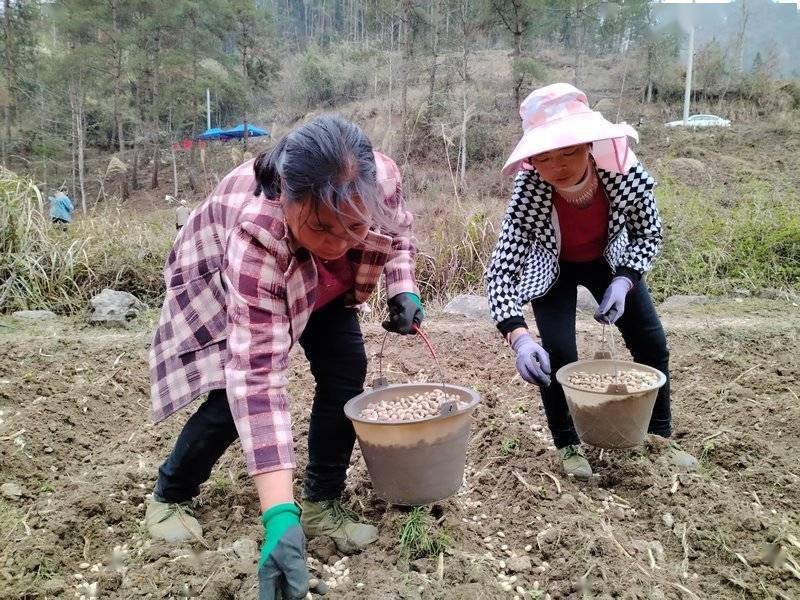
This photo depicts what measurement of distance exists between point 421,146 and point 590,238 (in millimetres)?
12522

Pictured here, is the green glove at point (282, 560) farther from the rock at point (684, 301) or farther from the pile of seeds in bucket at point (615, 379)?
the rock at point (684, 301)

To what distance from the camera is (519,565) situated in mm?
1655

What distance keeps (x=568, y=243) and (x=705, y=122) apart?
14.6 m

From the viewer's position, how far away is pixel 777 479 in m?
2.05

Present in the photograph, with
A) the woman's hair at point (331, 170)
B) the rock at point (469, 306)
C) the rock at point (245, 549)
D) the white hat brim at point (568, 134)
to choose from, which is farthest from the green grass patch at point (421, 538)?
the rock at point (469, 306)

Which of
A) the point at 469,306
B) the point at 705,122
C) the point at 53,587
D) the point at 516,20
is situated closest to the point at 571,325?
the point at 53,587

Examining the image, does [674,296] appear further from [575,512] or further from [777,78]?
[777,78]

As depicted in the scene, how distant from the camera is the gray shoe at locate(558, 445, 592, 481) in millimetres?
2119

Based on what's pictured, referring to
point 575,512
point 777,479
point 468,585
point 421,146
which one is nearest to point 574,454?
point 575,512

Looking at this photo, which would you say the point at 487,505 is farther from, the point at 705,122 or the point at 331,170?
the point at 705,122

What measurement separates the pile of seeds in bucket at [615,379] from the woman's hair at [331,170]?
108 cm

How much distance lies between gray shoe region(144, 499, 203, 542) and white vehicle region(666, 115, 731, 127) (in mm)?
14612

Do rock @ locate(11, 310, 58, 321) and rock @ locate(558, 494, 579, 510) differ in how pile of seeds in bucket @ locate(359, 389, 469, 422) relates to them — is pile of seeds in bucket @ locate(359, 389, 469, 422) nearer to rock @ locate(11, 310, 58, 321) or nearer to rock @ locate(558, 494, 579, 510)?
rock @ locate(558, 494, 579, 510)

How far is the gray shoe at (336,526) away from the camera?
176 cm
